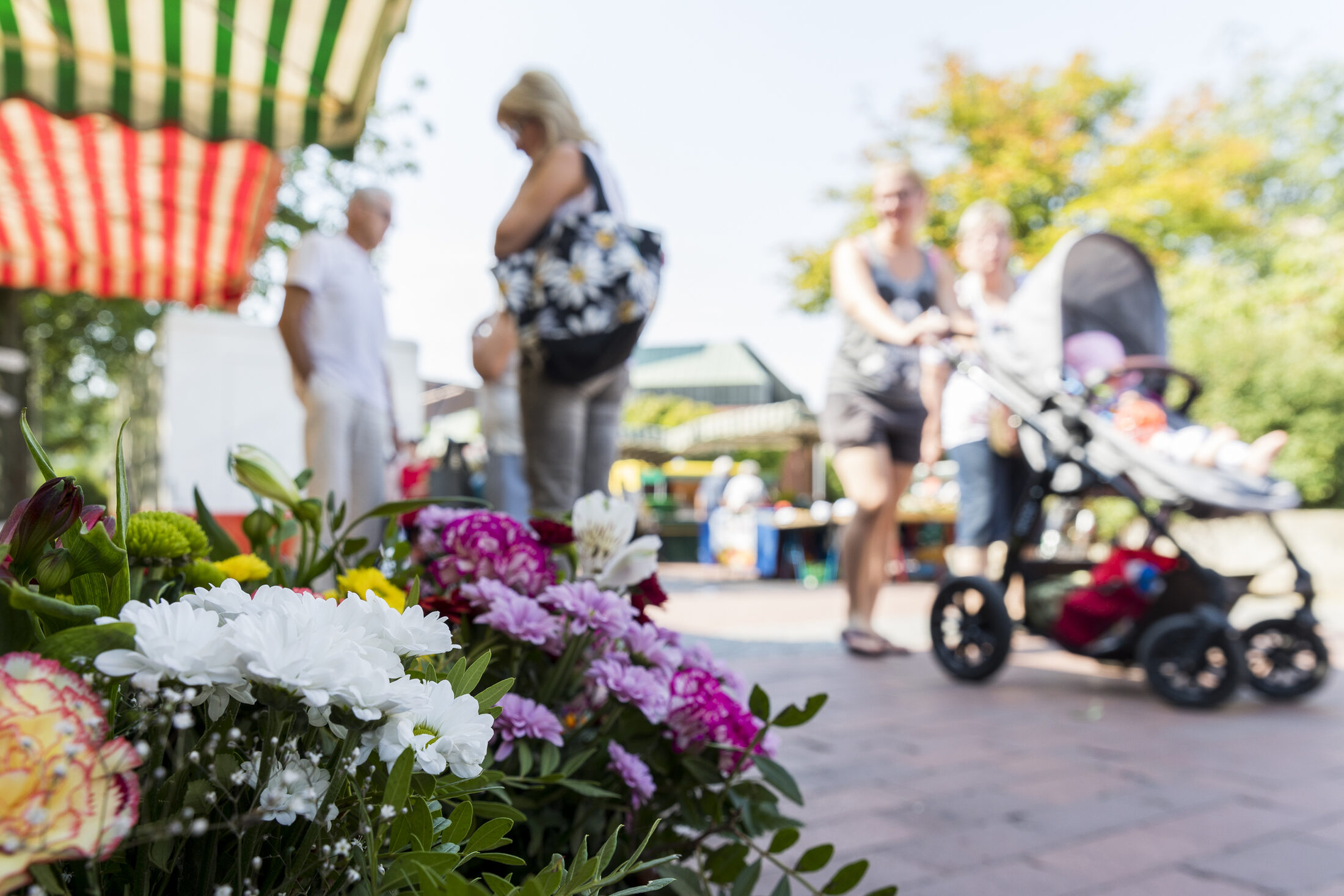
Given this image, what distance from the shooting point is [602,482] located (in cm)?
285

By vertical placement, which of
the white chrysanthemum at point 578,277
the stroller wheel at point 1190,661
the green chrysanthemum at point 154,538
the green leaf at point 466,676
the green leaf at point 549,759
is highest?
the white chrysanthemum at point 578,277

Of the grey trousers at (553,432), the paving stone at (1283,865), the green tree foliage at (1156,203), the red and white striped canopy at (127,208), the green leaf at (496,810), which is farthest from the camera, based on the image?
the green tree foliage at (1156,203)

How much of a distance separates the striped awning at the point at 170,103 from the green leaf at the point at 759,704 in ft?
9.98

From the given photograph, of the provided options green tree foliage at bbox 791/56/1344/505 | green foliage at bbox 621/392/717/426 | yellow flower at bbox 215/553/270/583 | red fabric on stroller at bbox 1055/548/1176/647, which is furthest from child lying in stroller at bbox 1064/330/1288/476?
green foliage at bbox 621/392/717/426

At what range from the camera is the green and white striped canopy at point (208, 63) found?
12.4ft

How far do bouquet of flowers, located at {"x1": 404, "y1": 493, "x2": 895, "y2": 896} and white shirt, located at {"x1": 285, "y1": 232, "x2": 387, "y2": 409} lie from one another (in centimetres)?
228

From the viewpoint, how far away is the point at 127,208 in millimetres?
6207

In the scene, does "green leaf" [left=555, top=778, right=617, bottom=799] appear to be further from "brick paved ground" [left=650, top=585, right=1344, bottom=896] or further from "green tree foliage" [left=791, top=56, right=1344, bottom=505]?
"green tree foliage" [left=791, top=56, right=1344, bottom=505]

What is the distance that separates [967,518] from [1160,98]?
50.5ft

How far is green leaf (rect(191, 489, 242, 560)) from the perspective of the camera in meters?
1.02

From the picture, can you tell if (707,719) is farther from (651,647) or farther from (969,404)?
(969,404)

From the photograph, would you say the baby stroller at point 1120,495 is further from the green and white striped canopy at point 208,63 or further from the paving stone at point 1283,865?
the green and white striped canopy at point 208,63

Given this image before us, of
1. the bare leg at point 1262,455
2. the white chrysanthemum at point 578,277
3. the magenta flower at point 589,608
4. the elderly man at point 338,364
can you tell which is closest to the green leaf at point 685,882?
the magenta flower at point 589,608

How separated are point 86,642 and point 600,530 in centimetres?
65
